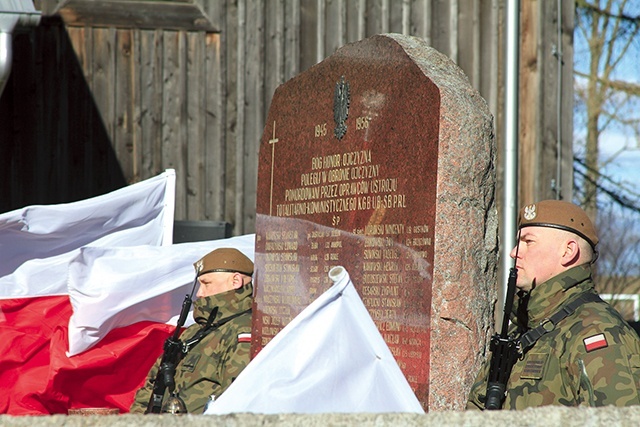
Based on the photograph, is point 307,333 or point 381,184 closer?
point 307,333

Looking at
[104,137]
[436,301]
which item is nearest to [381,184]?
[436,301]

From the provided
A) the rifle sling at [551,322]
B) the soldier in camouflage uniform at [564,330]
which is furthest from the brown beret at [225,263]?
the rifle sling at [551,322]

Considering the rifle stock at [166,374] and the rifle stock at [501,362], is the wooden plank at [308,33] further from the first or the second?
the rifle stock at [501,362]

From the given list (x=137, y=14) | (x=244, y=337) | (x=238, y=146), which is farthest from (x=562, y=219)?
(x=137, y=14)

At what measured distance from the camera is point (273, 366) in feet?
11.6

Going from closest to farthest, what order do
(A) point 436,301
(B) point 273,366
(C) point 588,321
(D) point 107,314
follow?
(B) point 273,366
(C) point 588,321
(A) point 436,301
(D) point 107,314

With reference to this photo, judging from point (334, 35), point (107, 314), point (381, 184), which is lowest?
point (107, 314)

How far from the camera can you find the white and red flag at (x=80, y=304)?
718 cm

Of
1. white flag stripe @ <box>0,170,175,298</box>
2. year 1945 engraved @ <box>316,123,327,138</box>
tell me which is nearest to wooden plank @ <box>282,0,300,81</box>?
white flag stripe @ <box>0,170,175,298</box>

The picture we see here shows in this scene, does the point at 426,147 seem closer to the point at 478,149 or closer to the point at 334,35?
the point at 478,149

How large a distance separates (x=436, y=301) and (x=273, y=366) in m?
1.20

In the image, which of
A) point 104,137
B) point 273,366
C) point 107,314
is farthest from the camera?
point 104,137

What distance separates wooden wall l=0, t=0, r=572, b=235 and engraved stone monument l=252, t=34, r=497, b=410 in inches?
164

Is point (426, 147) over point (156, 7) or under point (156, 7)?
under
